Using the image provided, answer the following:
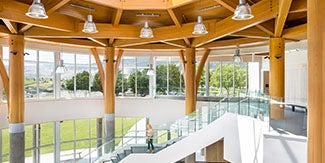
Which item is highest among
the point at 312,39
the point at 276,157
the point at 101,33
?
the point at 101,33

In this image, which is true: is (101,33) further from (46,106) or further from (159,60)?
(159,60)

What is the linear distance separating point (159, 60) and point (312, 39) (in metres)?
17.2

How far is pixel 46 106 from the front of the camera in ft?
49.7

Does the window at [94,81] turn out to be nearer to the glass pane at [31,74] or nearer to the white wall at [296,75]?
the glass pane at [31,74]

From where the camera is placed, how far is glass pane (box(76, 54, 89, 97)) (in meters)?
17.8

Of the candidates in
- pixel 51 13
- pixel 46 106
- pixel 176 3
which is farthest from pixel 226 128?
pixel 46 106

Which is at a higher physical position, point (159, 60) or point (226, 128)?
point (159, 60)

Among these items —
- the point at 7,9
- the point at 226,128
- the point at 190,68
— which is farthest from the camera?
the point at 190,68

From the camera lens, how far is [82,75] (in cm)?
1817

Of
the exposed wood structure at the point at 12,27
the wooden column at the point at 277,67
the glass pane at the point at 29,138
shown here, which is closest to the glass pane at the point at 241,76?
the wooden column at the point at 277,67

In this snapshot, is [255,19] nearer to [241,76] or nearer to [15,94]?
[15,94]

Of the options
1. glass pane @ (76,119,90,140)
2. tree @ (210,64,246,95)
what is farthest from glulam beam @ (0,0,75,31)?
tree @ (210,64,246,95)

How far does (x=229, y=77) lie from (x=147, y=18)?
13071 mm

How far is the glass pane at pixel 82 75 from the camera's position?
17.8 meters
